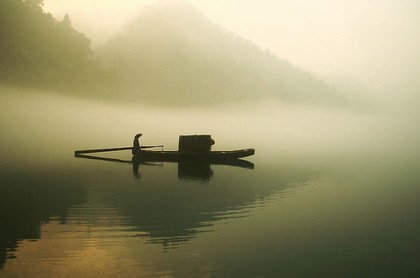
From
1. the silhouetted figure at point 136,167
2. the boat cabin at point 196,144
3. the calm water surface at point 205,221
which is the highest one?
the boat cabin at point 196,144

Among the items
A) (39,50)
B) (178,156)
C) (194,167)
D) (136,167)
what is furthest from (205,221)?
(39,50)

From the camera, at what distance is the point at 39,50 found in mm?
101188

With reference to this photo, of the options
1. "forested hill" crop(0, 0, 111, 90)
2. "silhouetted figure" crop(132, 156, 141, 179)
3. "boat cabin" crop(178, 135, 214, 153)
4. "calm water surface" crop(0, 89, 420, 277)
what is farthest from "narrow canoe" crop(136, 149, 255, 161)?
"forested hill" crop(0, 0, 111, 90)

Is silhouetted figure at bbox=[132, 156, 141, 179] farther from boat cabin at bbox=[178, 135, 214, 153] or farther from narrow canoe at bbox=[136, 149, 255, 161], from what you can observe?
boat cabin at bbox=[178, 135, 214, 153]

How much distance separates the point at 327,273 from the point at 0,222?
45.3 feet

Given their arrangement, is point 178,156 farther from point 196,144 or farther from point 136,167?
point 136,167

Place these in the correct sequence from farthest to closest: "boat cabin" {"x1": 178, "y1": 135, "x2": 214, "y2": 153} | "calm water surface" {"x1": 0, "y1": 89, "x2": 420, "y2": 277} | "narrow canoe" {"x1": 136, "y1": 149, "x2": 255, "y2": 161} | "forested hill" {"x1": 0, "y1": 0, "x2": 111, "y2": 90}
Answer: "forested hill" {"x1": 0, "y1": 0, "x2": 111, "y2": 90}, "boat cabin" {"x1": 178, "y1": 135, "x2": 214, "y2": 153}, "narrow canoe" {"x1": 136, "y1": 149, "x2": 255, "y2": 161}, "calm water surface" {"x1": 0, "y1": 89, "x2": 420, "y2": 277}

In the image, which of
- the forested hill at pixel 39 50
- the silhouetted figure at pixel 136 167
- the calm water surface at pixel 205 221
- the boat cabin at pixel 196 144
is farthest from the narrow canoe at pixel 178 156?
the forested hill at pixel 39 50

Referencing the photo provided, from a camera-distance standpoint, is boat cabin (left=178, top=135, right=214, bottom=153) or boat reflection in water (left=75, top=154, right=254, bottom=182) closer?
boat reflection in water (left=75, top=154, right=254, bottom=182)

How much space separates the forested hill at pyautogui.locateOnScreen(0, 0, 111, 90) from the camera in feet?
312

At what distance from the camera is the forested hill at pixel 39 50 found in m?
95.1

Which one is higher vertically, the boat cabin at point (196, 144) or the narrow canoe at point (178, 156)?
the boat cabin at point (196, 144)

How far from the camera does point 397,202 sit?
74.4 feet

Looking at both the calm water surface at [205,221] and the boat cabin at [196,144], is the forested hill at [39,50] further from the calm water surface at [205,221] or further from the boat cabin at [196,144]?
the boat cabin at [196,144]
